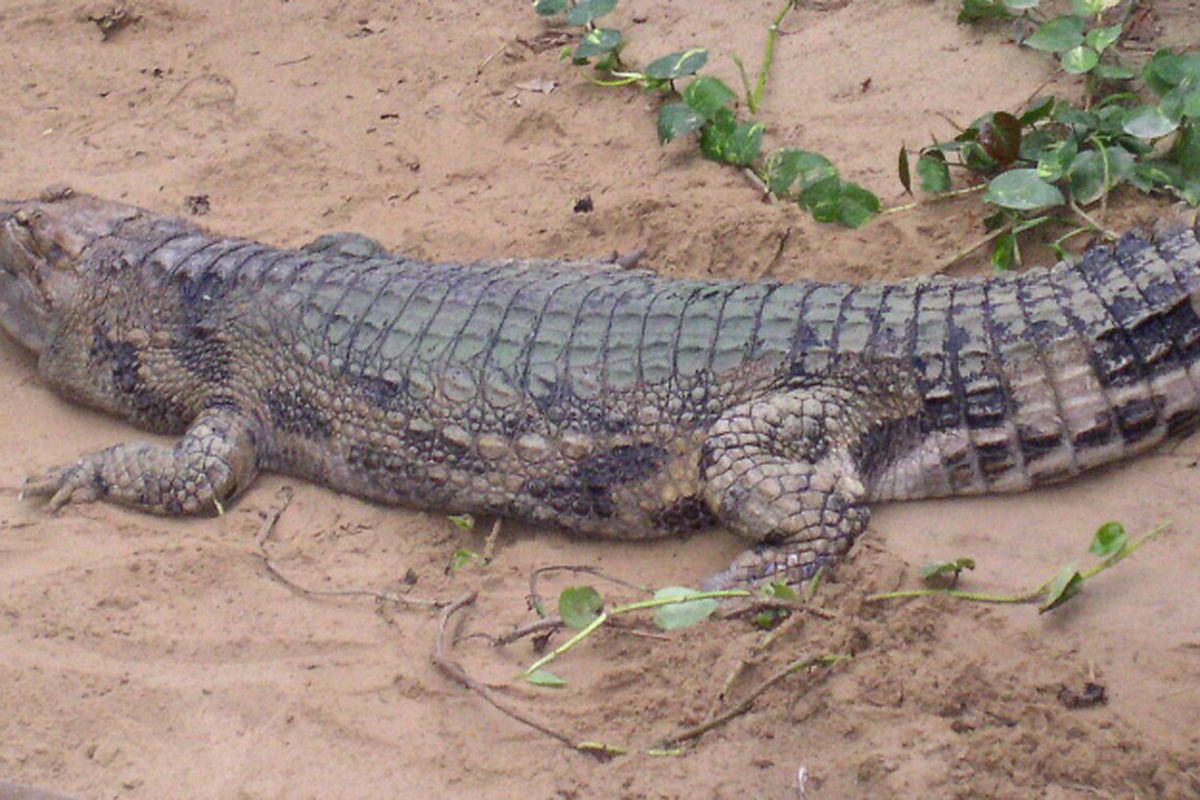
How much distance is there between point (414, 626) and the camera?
384cm

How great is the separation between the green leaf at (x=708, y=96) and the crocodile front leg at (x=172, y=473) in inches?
85.6

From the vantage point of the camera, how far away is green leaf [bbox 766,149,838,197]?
16.5 feet

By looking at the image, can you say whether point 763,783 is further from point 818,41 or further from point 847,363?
point 818,41

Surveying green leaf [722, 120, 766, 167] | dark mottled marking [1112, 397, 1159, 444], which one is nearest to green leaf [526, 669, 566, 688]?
dark mottled marking [1112, 397, 1159, 444]

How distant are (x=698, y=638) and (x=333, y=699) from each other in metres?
0.96

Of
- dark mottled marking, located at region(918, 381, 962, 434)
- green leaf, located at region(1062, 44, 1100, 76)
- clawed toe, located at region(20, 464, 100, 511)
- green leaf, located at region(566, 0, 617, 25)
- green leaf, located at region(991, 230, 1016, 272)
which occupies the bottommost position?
clawed toe, located at region(20, 464, 100, 511)

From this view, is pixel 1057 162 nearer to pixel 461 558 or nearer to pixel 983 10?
pixel 983 10

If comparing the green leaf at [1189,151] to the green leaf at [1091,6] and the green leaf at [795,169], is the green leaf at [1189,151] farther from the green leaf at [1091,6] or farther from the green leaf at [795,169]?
the green leaf at [795,169]

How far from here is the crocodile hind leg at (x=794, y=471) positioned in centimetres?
379

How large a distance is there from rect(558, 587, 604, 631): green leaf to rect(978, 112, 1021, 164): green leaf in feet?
7.88

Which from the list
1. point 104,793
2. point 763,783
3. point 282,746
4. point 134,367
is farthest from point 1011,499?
point 134,367

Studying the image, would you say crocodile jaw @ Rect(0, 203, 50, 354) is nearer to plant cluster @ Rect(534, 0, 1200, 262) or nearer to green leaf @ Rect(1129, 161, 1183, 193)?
plant cluster @ Rect(534, 0, 1200, 262)

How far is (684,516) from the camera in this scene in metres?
4.03

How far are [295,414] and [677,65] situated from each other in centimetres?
222
